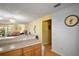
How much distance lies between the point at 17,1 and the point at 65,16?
0.59 m

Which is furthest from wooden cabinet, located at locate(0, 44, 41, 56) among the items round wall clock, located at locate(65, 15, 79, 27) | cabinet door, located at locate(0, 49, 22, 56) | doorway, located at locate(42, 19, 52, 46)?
round wall clock, located at locate(65, 15, 79, 27)

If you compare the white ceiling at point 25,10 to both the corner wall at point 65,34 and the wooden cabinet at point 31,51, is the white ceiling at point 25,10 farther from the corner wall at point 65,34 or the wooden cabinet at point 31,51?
the wooden cabinet at point 31,51

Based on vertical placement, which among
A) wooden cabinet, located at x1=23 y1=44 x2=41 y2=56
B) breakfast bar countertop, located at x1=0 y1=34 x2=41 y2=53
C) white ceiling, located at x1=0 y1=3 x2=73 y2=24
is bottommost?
wooden cabinet, located at x1=23 y1=44 x2=41 y2=56

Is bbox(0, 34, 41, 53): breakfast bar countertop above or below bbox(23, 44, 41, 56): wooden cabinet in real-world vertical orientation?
above

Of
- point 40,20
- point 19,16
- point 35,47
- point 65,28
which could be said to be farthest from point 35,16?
point 35,47

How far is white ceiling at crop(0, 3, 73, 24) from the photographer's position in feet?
2.61

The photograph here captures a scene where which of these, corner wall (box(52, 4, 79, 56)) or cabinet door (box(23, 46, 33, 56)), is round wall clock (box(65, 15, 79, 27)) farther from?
cabinet door (box(23, 46, 33, 56))

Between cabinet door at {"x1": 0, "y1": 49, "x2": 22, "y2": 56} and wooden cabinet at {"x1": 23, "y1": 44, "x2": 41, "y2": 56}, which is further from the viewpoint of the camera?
wooden cabinet at {"x1": 23, "y1": 44, "x2": 41, "y2": 56}

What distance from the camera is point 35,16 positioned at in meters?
0.98

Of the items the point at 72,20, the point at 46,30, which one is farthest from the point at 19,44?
the point at 72,20

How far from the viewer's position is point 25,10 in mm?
882

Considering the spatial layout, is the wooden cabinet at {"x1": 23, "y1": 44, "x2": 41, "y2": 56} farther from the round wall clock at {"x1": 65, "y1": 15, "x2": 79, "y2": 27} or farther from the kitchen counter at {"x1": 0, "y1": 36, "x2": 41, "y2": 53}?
the round wall clock at {"x1": 65, "y1": 15, "x2": 79, "y2": 27}

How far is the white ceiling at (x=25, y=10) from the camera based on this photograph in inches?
31.3

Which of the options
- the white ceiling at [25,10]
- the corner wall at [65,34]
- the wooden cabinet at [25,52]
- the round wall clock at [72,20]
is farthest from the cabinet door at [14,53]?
the round wall clock at [72,20]
